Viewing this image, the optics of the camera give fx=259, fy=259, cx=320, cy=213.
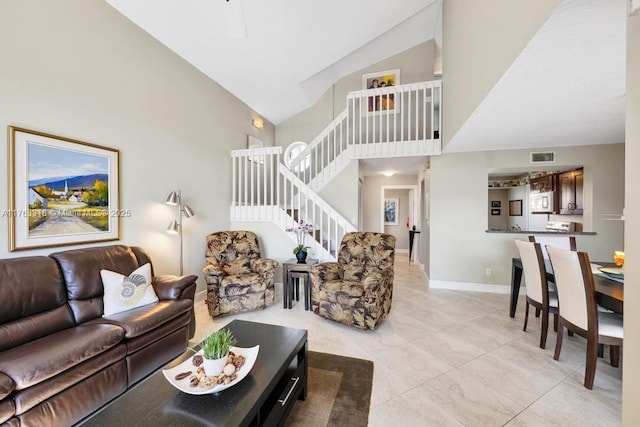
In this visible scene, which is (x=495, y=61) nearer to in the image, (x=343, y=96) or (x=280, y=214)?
(x=280, y=214)

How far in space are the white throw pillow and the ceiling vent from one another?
17.6 ft

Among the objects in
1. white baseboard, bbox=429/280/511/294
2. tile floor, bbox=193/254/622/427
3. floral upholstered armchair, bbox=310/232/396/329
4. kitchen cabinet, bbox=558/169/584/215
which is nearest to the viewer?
tile floor, bbox=193/254/622/427

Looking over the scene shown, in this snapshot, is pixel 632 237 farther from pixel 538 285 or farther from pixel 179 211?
pixel 179 211

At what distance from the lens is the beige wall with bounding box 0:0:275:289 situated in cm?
198

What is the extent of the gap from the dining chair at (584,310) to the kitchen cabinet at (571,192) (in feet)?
10.2

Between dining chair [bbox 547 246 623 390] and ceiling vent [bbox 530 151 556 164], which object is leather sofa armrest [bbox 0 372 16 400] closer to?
dining chair [bbox 547 246 623 390]

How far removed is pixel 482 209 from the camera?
421cm

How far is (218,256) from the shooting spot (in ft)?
11.9

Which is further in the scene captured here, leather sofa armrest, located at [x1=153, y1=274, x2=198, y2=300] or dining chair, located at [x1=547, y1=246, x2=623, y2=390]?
leather sofa armrest, located at [x1=153, y1=274, x2=198, y2=300]

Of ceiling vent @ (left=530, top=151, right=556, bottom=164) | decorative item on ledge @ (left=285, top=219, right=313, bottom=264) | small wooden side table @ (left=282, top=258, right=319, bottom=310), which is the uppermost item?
ceiling vent @ (left=530, top=151, right=556, bottom=164)

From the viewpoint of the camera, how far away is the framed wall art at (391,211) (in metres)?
8.17

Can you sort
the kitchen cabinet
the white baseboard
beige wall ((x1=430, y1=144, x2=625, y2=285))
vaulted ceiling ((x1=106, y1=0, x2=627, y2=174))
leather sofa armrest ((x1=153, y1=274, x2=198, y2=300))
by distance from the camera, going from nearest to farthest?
vaulted ceiling ((x1=106, y1=0, x2=627, y2=174)) < leather sofa armrest ((x1=153, y1=274, x2=198, y2=300)) < beige wall ((x1=430, y1=144, x2=625, y2=285)) < the white baseboard < the kitchen cabinet

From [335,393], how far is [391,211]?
6.88m

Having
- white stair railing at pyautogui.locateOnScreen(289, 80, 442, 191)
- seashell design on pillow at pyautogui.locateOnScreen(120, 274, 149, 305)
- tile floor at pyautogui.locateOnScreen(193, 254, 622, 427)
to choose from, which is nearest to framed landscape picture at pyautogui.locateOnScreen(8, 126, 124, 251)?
seashell design on pillow at pyautogui.locateOnScreen(120, 274, 149, 305)
